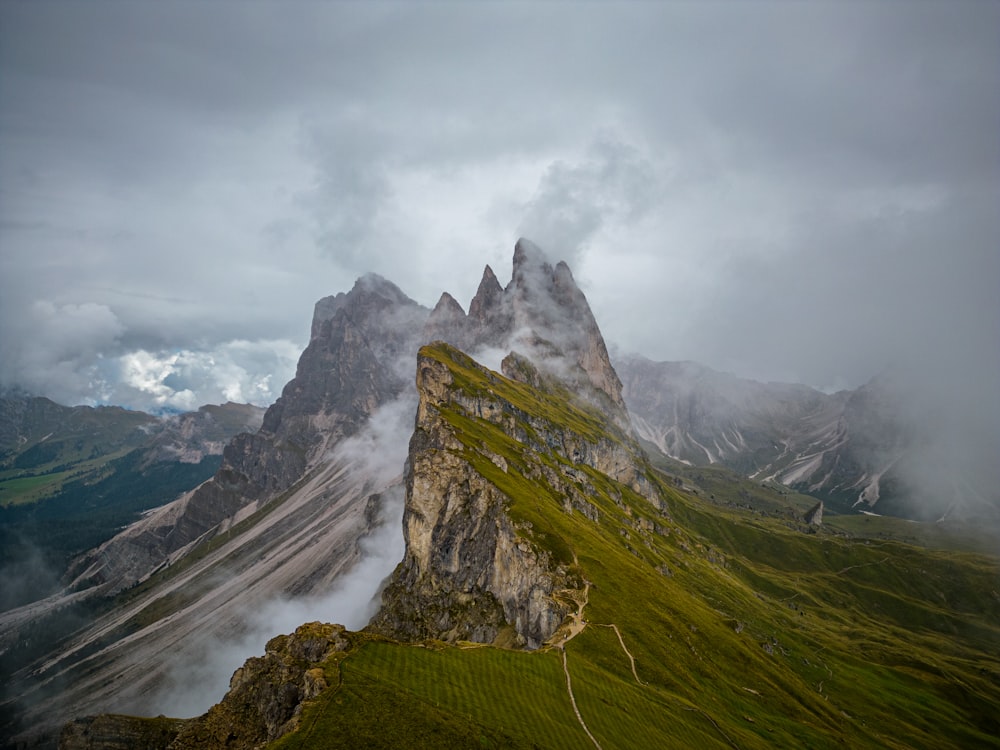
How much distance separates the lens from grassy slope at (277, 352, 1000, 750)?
157ft

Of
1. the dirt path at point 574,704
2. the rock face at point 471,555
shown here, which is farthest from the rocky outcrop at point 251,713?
the rock face at point 471,555

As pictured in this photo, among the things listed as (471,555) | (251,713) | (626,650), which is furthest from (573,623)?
(251,713)

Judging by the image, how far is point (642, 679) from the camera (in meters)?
74.9

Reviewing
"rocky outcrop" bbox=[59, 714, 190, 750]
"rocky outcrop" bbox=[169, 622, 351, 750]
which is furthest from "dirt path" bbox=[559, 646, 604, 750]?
"rocky outcrop" bbox=[59, 714, 190, 750]

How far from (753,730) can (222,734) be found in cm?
7422

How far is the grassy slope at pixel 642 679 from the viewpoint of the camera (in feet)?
157

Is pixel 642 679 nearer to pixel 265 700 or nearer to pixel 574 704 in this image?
pixel 574 704

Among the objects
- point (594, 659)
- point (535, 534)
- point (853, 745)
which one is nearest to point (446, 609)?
point (535, 534)

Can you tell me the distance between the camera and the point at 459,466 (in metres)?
131

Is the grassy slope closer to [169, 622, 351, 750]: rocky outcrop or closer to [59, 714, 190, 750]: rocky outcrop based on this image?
[169, 622, 351, 750]: rocky outcrop

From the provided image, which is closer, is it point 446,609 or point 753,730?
point 753,730

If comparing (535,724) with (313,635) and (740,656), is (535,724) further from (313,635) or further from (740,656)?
(740,656)

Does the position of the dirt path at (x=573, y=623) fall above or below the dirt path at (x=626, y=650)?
above

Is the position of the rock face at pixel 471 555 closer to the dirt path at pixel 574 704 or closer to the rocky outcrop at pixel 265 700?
the dirt path at pixel 574 704
